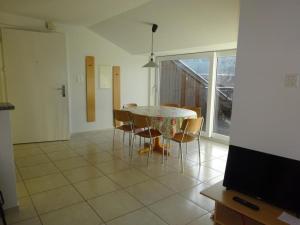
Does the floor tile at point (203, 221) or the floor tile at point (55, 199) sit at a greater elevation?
the floor tile at point (55, 199)

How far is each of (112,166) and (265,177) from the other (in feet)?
7.27

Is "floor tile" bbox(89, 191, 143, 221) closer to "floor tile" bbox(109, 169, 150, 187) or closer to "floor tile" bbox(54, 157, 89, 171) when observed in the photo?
"floor tile" bbox(109, 169, 150, 187)

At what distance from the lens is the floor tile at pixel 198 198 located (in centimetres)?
239

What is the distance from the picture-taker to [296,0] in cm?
160

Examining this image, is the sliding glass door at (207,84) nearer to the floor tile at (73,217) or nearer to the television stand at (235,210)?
the television stand at (235,210)

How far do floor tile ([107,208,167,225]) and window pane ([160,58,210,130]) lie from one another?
3326 mm

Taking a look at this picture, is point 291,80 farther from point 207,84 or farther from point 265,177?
point 207,84

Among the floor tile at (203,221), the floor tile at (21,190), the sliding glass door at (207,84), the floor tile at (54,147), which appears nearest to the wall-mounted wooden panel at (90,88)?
the floor tile at (54,147)

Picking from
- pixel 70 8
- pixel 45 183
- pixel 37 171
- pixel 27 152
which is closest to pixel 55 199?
pixel 45 183

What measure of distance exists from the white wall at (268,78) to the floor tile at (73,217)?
1.55 metres

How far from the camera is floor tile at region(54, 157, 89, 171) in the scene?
3.31 m

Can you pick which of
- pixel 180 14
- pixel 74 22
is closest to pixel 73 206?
pixel 180 14

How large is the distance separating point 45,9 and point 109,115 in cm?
271

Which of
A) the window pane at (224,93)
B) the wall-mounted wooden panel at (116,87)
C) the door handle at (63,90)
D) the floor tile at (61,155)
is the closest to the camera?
the floor tile at (61,155)
